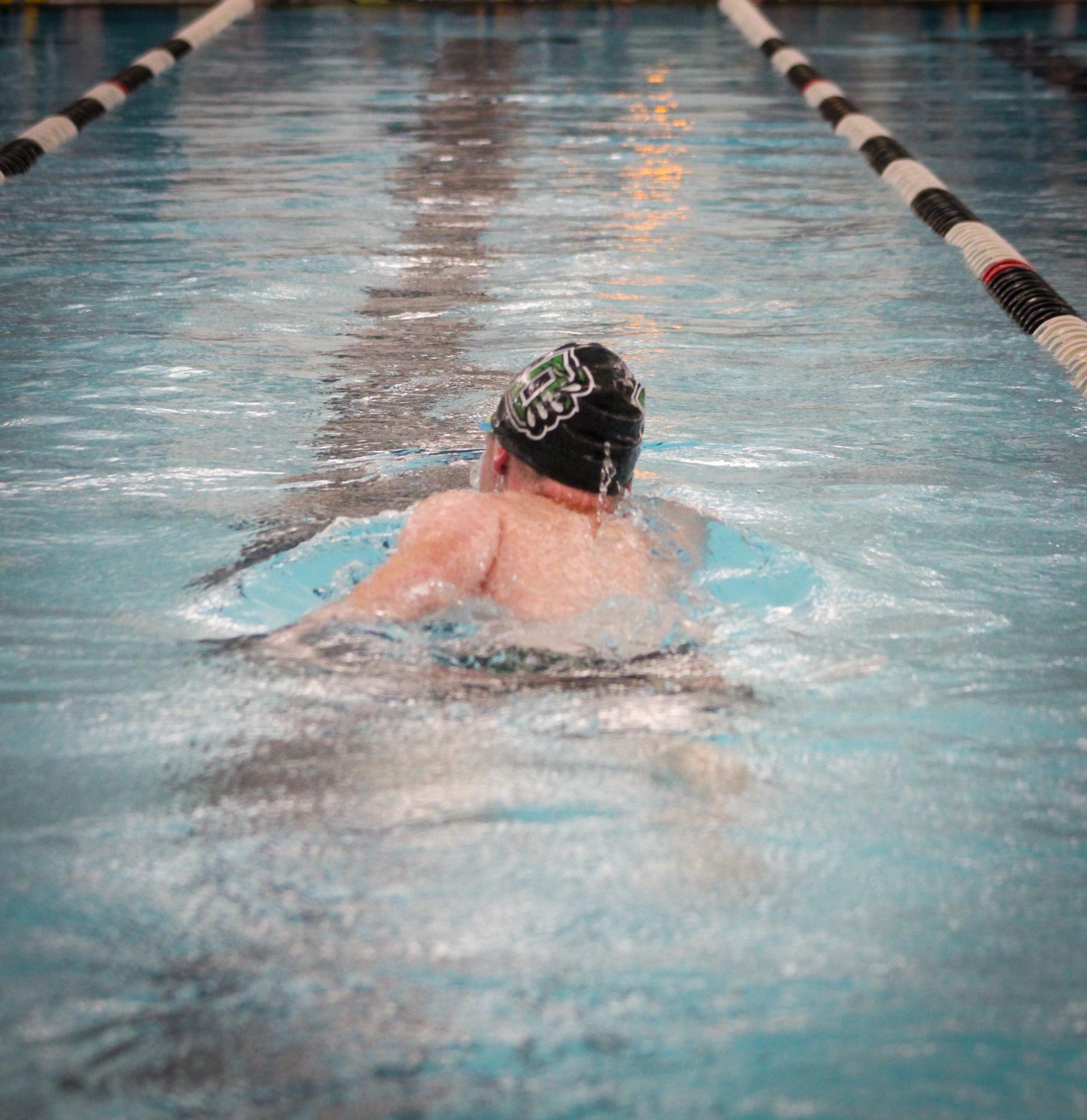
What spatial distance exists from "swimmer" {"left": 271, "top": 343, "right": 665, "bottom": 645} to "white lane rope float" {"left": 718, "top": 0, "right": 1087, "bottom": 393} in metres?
2.70

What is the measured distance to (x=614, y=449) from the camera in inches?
136

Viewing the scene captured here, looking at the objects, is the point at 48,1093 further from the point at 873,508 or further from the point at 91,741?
the point at 873,508

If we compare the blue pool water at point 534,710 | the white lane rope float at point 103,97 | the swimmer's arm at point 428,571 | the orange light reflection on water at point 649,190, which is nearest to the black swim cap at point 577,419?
the swimmer's arm at point 428,571

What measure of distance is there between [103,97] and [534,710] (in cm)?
960

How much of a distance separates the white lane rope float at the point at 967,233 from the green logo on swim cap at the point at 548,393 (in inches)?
107

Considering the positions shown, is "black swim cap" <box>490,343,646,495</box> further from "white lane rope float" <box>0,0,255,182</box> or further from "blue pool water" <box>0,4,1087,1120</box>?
"white lane rope float" <box>0,0,255,182</box>

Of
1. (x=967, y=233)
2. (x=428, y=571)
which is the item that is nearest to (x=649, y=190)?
(x=967, y=233)

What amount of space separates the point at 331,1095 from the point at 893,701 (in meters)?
1.64

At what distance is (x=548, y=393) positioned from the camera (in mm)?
3418

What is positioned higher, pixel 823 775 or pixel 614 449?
pixel 614 449

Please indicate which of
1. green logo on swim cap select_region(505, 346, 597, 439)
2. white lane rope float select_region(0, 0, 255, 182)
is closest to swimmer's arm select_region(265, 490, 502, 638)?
green logo on swim cap select_region(505, 346, 597, 439)

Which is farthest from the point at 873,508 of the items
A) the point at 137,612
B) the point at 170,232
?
the point at 170,232

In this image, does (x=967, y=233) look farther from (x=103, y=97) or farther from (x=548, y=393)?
(x=103, y=97)

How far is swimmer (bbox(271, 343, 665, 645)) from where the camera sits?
3.20 m
